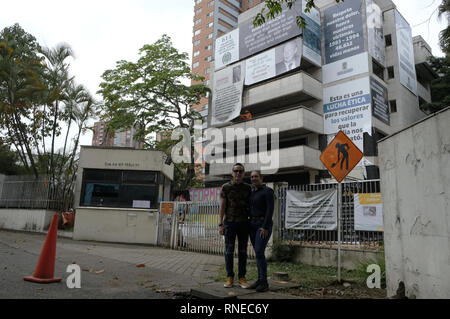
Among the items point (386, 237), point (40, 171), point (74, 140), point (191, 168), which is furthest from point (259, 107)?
point (386, 237)

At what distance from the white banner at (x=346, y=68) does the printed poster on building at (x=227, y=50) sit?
27.2 feet

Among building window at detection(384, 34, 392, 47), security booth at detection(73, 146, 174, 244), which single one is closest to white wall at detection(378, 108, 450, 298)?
security booth at detection(73, 146, 174, 244)

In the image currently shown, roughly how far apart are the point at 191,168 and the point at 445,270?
2236 cm

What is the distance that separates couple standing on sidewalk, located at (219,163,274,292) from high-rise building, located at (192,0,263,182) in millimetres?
53780

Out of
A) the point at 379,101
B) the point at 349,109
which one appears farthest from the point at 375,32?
the point at 349,109

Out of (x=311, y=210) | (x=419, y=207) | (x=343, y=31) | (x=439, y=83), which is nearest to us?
(x=419, y=207)

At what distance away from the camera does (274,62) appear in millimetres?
26547

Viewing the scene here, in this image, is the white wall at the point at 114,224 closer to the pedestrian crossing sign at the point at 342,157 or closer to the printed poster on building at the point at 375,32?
the pedestrian crossing sign at the point at 342,157

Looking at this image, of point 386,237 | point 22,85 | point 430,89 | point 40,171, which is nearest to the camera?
point 386,237

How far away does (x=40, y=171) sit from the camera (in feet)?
70.5

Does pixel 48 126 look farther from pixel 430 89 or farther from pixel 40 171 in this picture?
pixel 430 89

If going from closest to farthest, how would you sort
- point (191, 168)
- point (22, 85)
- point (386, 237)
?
point (386, 237), point (22, 85), point (191, 168)

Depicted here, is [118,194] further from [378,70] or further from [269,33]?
[378,70]

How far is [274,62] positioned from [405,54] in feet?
33.5
